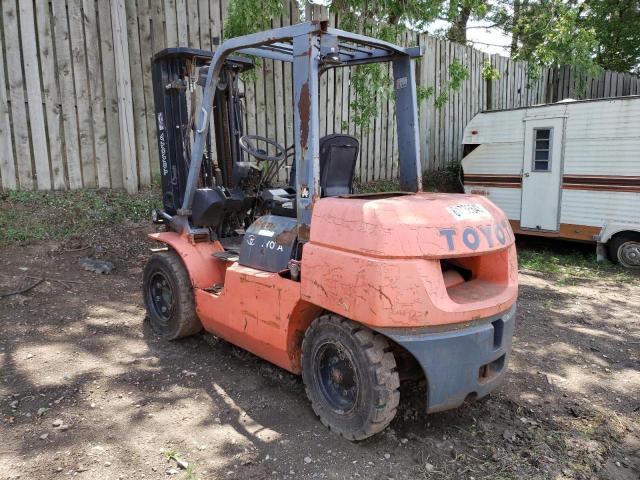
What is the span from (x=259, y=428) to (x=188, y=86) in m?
3.19

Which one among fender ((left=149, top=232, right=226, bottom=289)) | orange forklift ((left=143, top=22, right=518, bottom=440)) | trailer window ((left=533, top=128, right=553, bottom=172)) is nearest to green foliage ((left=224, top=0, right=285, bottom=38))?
orange forklift ((left=143, top=22, right=518, bottom=440))

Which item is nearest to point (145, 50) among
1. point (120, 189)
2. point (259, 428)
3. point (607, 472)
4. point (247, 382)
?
point (120, 189)

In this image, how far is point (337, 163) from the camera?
3.98 meters

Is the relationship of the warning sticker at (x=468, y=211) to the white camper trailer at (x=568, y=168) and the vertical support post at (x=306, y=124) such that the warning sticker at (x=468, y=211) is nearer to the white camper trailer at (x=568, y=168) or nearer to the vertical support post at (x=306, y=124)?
the vertical support post at (x=306, y=124)

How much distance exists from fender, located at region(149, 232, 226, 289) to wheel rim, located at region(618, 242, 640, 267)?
681 centimetres

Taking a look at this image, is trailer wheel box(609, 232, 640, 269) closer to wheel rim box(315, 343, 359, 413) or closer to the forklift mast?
the forklift mast

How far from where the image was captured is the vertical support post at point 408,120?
4.16 metres

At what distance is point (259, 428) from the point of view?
3570mm

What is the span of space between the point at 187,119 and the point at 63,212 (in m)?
3.02

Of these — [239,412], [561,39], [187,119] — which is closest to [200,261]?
[187,119]

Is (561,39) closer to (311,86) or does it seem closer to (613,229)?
(613,229)

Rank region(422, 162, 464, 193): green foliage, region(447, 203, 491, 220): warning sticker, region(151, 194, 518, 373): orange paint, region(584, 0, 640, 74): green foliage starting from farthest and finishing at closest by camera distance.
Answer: region(584, 0, 640, 74): green foliage, region(422, 162, 464, 193): green foliage, region(447, 203, 491, 220): warning sticker, region(151, 194, 518, 373): orange paint

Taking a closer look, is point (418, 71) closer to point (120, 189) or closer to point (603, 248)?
point (603, 248)

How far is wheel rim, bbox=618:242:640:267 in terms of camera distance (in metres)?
8.34
